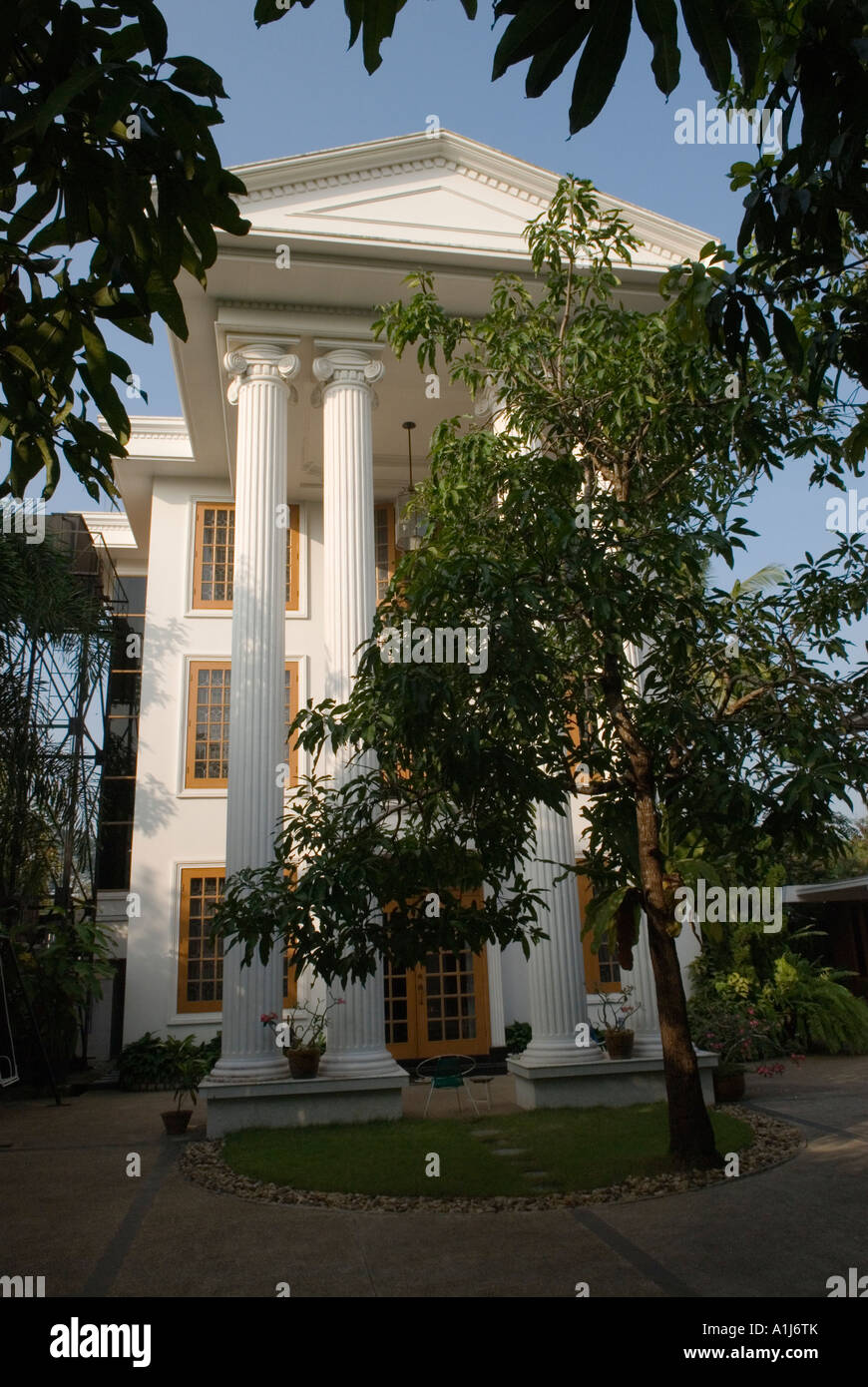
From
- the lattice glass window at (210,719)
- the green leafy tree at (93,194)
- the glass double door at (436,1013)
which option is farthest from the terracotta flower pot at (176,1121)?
the green leafy tree at (93,194)

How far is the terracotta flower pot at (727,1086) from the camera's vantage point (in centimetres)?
1215

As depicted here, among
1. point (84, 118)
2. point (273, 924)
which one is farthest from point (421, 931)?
point (84, 118)

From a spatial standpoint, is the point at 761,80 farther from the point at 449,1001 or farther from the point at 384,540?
the point at 384,540

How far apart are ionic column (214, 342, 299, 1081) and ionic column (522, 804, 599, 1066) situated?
317 centimetres

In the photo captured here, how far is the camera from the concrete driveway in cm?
562

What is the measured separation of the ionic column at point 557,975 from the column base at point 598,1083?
161 millimetres

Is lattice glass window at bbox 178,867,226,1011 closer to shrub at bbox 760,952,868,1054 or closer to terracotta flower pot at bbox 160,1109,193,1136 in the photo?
terracotta flower pot at bbox 160,1109,193,1136

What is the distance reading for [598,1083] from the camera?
12.0 meters

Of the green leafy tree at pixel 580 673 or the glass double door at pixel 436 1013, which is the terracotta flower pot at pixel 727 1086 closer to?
the green leafy tree at pixel 580 673

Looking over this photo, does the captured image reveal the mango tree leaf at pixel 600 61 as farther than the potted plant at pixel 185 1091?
No

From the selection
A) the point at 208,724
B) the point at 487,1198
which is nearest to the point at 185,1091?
the point at 487,1198

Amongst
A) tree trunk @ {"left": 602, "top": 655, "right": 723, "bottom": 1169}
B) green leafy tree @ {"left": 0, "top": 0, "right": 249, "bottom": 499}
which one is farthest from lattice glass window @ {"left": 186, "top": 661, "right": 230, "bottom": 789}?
green leafy tree @ {"left": 0, "top": 0, "right": 249, "bottom": 499}

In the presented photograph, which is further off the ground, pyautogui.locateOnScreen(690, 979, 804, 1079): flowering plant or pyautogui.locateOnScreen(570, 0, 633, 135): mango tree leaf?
pyautogui.locateOnScreen(570, 0, 633, 135): mango tree leaf
